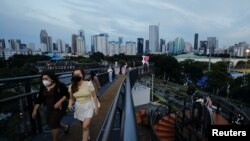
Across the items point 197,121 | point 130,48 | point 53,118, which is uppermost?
point 130,48

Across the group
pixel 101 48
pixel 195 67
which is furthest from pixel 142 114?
pixel 101 48

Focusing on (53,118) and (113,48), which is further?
(113,48)

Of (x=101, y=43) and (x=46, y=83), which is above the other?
(x=101, y=43)

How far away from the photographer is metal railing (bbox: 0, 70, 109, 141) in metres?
3.77

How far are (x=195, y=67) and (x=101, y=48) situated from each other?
295ft

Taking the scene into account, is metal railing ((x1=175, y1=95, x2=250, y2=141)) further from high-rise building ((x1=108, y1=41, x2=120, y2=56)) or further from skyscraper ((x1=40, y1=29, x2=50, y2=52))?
skyscraper ((x1=40, y1=29, x2=50, y2=52))

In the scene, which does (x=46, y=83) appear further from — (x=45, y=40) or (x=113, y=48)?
(x=45, y=40)

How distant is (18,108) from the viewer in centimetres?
431

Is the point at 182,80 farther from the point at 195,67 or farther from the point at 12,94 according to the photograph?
the point at 12,94

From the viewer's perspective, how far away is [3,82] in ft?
11.9

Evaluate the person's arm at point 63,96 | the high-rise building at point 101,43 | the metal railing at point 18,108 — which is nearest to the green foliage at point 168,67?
the metal railing at point 18,108

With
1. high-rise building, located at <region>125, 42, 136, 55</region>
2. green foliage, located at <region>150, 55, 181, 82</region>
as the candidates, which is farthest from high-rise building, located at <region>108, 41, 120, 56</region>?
green foliage, located at <region>150, 55, 181, 82</region>

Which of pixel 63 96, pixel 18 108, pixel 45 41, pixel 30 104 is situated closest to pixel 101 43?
pixel 45 41

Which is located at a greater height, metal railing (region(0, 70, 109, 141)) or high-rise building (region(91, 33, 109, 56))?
high-rise building (region(91, 33, 109, 56))
